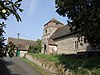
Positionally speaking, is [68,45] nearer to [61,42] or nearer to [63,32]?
[61,42]

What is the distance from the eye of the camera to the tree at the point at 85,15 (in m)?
20.9

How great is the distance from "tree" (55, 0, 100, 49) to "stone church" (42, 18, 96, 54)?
15.9 metres

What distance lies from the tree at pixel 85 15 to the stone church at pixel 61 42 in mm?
15858

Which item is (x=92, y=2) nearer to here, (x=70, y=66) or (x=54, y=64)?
(x=70, y=66)

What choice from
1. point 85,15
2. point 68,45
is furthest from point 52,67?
point 68,45

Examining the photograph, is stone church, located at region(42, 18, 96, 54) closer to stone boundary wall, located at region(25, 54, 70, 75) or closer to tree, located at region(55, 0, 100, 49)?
stone boundary wall, located at region(25, 54, 70, 75)

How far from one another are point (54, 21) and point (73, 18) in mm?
45783

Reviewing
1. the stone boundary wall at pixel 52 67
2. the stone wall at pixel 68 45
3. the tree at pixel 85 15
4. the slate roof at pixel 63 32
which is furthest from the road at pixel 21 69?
the slate roof at pixel 63 32

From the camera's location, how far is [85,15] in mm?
22109

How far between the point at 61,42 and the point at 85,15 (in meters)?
29.5

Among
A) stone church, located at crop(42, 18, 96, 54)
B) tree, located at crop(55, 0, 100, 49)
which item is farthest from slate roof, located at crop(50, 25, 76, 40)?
tree, located at crop(55, 0, 100, 49)

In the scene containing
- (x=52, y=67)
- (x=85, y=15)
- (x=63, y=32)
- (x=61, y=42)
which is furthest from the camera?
(x=63, y=32)

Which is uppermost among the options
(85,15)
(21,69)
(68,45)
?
(85,15)

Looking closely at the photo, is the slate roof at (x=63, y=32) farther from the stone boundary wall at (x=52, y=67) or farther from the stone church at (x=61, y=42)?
the stone boundary wall at (x=52, y=67)
